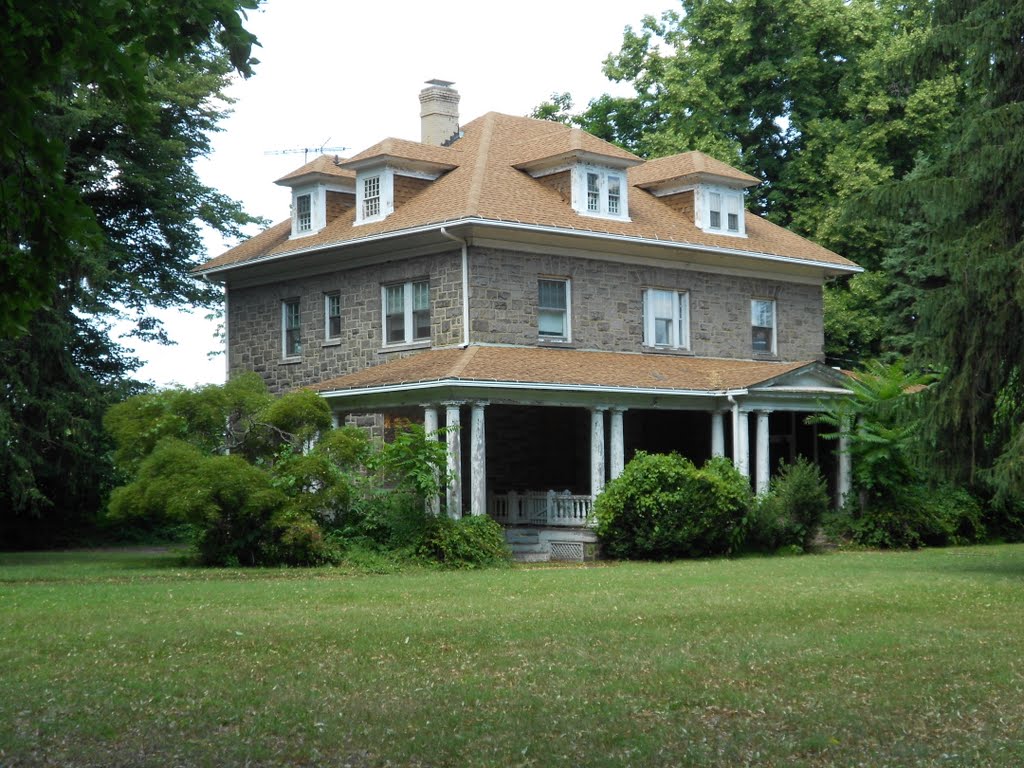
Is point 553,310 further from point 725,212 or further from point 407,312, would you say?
point 725,212

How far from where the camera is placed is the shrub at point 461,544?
24.4m

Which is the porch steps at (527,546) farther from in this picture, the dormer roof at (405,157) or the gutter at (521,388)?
the dormer roof at (405,157)

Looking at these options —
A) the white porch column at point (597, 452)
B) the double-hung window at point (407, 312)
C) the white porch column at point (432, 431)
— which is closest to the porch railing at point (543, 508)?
the white porch column at point (597, 452)

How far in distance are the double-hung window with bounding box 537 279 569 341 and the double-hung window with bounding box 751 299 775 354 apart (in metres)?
5.65

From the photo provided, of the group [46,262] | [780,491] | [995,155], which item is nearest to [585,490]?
[780,491]

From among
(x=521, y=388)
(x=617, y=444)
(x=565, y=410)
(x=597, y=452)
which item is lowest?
(x=597, y=452)

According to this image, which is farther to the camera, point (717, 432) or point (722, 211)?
point (722, 211)

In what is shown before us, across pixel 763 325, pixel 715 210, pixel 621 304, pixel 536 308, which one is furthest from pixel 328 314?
pixel 763 325

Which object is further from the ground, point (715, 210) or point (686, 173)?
point (686, 173)

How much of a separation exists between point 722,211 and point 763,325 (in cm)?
285

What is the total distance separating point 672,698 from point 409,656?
303 cm

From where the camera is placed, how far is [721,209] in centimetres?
3356

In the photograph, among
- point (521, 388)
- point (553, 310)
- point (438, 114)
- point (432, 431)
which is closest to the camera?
point (432, 431)

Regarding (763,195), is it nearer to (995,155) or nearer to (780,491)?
(780,491)
